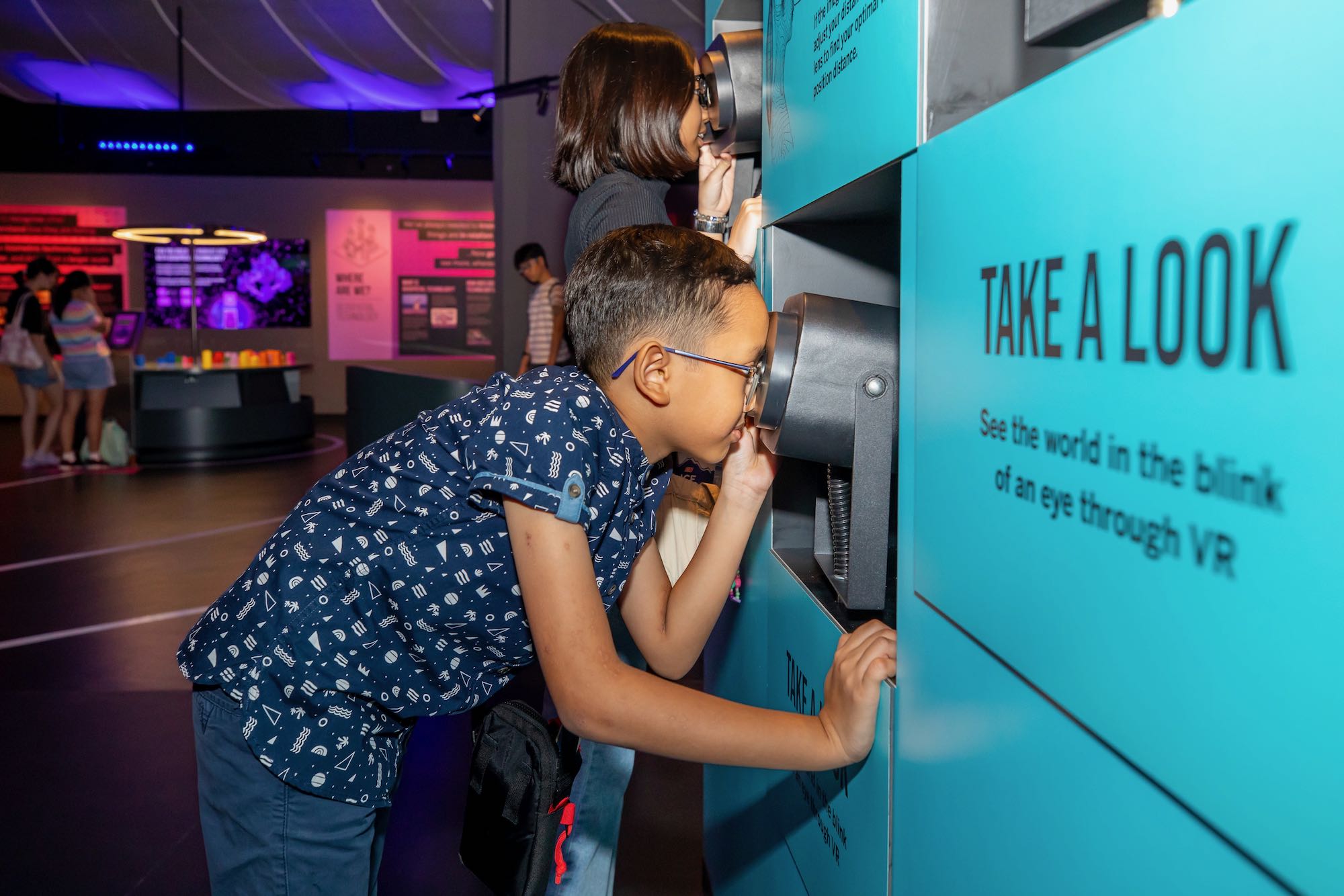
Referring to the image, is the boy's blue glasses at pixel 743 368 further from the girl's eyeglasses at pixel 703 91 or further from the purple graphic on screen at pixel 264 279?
the purple graphic on screen at pixel 264 279

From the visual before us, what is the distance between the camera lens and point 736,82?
1.57 metres

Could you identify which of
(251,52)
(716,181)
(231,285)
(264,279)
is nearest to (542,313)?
(716,181)

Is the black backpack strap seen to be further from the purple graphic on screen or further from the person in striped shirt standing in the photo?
the purple graphic on screen

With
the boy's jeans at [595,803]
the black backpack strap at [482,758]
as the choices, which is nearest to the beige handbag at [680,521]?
the boy's jeans at [595,803]

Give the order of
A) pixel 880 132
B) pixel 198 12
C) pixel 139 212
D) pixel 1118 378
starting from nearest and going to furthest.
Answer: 1. pixel 1118 378
2. pixel 880 132
3. pixel 198 12
4. pixel 139 212

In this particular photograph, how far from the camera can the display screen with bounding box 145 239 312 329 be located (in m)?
12.5

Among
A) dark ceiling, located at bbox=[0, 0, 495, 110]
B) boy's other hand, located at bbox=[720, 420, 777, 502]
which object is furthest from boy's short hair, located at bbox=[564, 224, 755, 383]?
dark ceiling, located at bbox=[0, 0, 495, 110]

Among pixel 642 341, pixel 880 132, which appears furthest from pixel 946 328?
pixel 642 341

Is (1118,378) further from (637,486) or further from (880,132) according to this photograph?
(637,486)

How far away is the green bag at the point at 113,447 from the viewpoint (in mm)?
8094

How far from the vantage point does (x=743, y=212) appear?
1.57 metres

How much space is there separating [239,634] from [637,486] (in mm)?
465

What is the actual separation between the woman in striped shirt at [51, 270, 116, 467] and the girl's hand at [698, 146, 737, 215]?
7.89 meters

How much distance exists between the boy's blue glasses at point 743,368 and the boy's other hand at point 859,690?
0.29m
